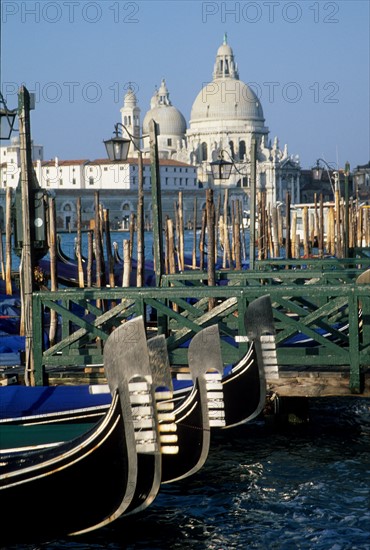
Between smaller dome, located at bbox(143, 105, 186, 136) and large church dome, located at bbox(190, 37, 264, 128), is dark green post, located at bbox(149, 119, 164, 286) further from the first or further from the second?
smaller dome, located at bbox(143, 105, 186, 136)

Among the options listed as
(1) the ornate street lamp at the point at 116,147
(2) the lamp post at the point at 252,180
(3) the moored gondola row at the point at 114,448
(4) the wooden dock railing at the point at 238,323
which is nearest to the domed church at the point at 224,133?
(2) the lamp post at the point at 252,180

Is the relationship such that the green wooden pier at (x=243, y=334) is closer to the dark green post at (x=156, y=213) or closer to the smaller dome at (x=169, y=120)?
the dark green post at (x=156, y=213)

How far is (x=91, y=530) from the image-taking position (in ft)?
15.4

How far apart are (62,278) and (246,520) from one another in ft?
26.3

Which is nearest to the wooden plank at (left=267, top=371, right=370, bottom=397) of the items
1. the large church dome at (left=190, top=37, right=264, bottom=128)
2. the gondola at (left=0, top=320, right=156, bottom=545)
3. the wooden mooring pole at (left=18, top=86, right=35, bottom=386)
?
the wooden mooring pole at (left=18, top=86, right=35, bottom=386)

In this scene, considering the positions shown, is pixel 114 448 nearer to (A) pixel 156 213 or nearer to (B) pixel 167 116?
(A) pixel 156 213

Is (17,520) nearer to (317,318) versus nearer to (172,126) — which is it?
(317,318)

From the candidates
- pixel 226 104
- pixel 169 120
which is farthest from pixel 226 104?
pixel 169 120

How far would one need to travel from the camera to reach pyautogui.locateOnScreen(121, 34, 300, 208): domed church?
80.8 metres

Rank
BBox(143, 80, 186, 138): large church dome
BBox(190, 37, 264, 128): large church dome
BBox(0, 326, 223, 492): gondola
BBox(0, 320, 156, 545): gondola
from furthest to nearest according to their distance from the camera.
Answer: BBox(143, 80, 186, 138): large church dome
BBox(190, 37, 264, 128): large church dome
BBox(0, 326, 223, 492): gondola
BBox(0, 320, 156, 545): gondola

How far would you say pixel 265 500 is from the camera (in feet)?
18.1

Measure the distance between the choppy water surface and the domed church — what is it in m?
72.2

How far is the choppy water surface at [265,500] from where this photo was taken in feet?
16.2

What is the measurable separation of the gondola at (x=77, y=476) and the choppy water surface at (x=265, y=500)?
29cm
